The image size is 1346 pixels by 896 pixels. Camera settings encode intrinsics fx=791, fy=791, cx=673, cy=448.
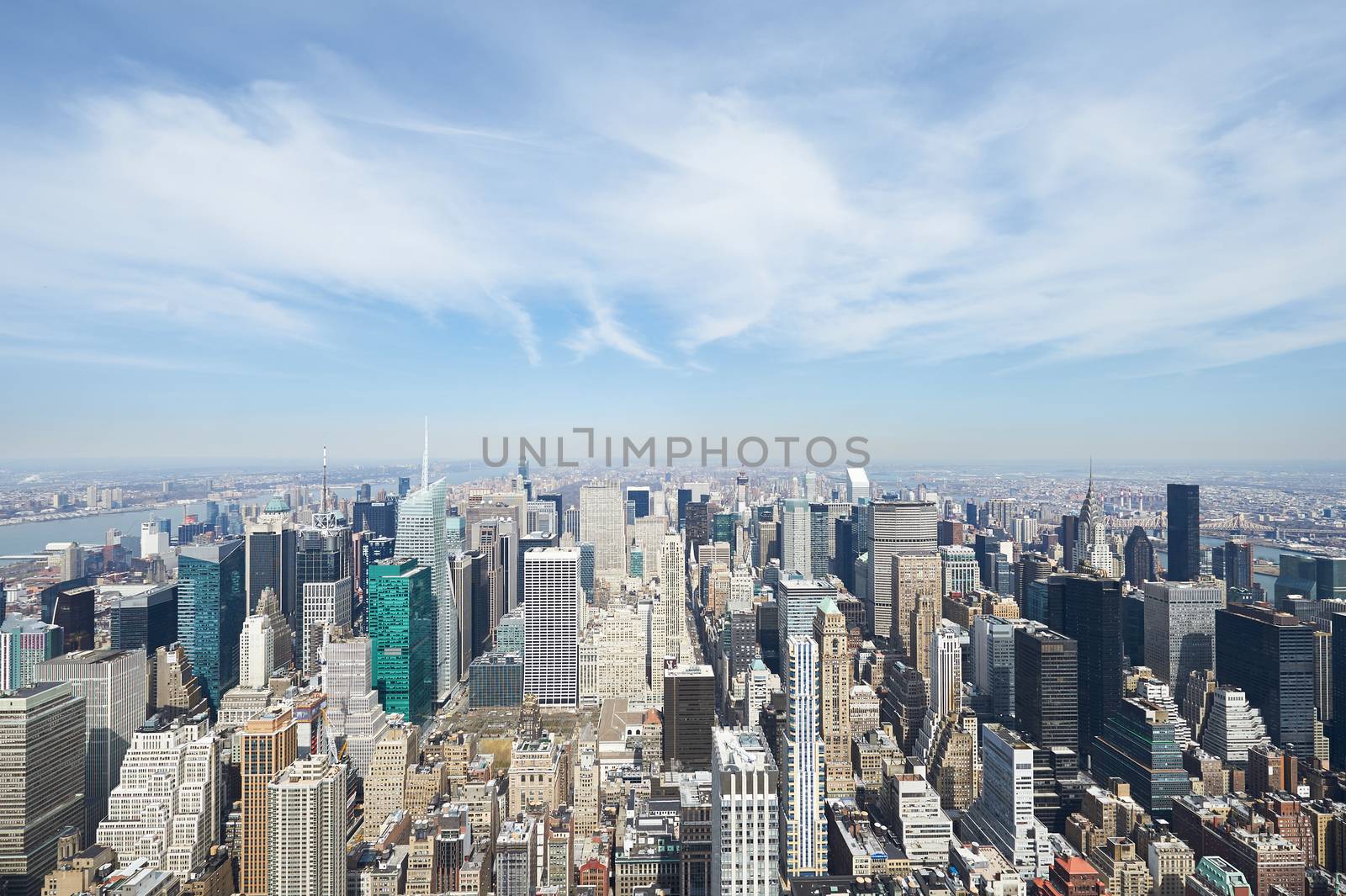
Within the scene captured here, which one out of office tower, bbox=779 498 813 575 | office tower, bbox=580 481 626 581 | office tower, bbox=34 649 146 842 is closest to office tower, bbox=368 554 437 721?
office tower, bbox=34 649 146 842

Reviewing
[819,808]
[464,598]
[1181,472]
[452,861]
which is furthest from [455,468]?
[1181,472]

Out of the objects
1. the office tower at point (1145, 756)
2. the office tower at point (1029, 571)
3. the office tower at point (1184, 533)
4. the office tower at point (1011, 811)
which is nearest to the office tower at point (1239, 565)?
the office tower at point (1184, 533)

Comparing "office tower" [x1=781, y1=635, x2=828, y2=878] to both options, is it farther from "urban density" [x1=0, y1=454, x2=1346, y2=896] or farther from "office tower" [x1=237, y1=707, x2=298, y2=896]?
"office tower" [x1=237, y1=707, x2=298, y2=896]

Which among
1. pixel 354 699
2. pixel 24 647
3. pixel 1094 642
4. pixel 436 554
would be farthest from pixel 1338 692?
pixel 24 647

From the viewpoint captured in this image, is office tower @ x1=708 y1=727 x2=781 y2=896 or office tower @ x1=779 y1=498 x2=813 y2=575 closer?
office tower @ x1=708 y1=727 x2=781 y2=896

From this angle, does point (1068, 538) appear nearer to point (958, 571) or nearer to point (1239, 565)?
point (958, 571)
